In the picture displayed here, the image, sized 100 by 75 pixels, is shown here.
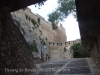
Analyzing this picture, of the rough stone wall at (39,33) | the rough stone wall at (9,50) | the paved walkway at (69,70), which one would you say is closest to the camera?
the rough stone wall at (9,50)

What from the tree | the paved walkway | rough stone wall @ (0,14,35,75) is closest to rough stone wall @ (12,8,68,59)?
the paved walkway

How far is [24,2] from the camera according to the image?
9.84ft

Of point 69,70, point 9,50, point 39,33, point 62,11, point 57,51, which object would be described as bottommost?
point 69,70

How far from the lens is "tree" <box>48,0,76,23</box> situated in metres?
5.01

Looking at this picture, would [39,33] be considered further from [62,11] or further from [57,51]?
[62,11]

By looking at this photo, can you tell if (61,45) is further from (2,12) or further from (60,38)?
(2,12)

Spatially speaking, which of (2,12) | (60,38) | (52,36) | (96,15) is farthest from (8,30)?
(60,38)

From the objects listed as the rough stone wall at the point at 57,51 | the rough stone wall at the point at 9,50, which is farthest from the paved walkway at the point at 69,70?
the rough stone wall at the point at 57,51

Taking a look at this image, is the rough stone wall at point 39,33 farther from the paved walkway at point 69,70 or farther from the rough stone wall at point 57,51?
the paved walkway at point 69,70

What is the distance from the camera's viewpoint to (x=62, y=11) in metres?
5.28

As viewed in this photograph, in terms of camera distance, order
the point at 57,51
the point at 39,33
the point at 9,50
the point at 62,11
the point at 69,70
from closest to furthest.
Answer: the point at 9,50 < the point at 62,11 < the point at 69,70 < the point at 39,33 < the point at 57,51

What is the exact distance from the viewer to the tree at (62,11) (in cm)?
501

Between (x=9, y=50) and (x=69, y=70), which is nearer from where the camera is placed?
(x=9, y=50)

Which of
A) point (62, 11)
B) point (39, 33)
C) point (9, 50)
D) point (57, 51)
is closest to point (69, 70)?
point (62, 11)
